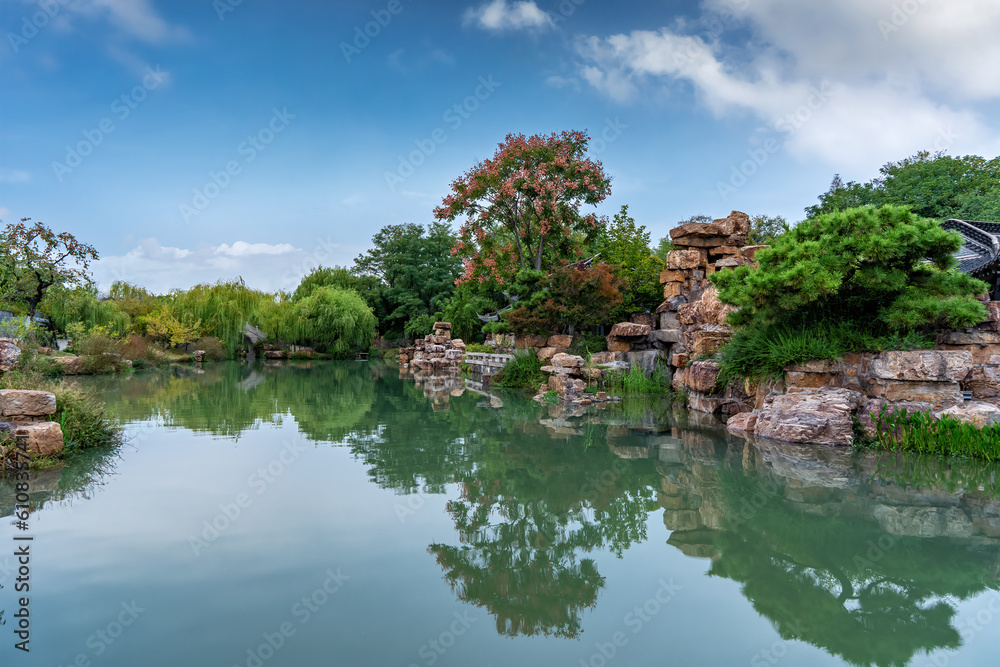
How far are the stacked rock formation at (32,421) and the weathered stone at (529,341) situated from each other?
9178mm

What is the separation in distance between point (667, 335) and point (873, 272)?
518cm

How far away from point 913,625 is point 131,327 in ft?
81.4

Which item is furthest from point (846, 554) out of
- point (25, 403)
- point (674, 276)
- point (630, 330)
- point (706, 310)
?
point (630, 330)

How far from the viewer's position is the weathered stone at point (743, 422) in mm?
6641

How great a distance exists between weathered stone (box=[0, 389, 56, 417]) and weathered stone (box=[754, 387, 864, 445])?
292 inches

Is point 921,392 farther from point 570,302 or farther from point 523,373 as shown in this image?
point 523,373

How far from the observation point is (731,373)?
740 centimetres

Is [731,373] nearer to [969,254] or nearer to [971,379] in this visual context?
[971,379]

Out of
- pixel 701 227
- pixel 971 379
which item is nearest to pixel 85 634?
pixel 971 379

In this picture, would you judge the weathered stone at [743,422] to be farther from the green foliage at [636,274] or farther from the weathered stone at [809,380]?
the green foliage at [636,274]

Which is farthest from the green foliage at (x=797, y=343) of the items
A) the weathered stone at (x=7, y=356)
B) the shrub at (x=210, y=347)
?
the shrub at (x=210, y=347)

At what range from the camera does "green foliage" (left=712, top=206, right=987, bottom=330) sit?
5.73 metres

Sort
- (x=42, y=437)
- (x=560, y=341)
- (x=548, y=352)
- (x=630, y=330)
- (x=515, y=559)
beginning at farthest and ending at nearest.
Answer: (x=560, y=341) < (x=548, y=352) < (x=630, y=330) < (x=42, y=437) < (x=515, y=559)

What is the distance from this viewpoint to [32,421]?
5.09 meters
